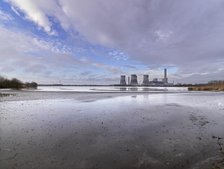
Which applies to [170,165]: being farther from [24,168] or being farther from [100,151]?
[24,168]

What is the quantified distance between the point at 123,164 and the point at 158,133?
4.50m

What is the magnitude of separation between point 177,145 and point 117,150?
2.65m

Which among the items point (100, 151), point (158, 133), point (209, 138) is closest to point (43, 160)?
point (100, 151)

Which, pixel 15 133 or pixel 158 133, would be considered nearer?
pixel 15 133

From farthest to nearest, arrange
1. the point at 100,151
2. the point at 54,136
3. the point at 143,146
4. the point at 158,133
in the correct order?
1. the point at 158,133
2. the point at 54,136
3. the point at 143,146
4. the point at 100,151

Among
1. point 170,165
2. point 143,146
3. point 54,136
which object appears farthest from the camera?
point 54,136

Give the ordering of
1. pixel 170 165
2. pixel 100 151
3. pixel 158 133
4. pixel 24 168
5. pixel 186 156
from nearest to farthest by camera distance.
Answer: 1. pixel 24 168
2. pixel 170 165
3. pixel 186 156
4. pixel 100 151
5. pixel 158 133

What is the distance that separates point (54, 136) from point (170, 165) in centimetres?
553

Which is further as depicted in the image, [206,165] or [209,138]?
[209,138]

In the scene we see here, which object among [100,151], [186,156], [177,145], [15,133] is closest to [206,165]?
[186,156]

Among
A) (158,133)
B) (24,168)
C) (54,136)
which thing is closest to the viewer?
(24,168)

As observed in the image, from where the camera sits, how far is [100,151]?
7.56 metres

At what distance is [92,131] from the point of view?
1053 centimetres

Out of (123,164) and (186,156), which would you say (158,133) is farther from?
(123,164)
